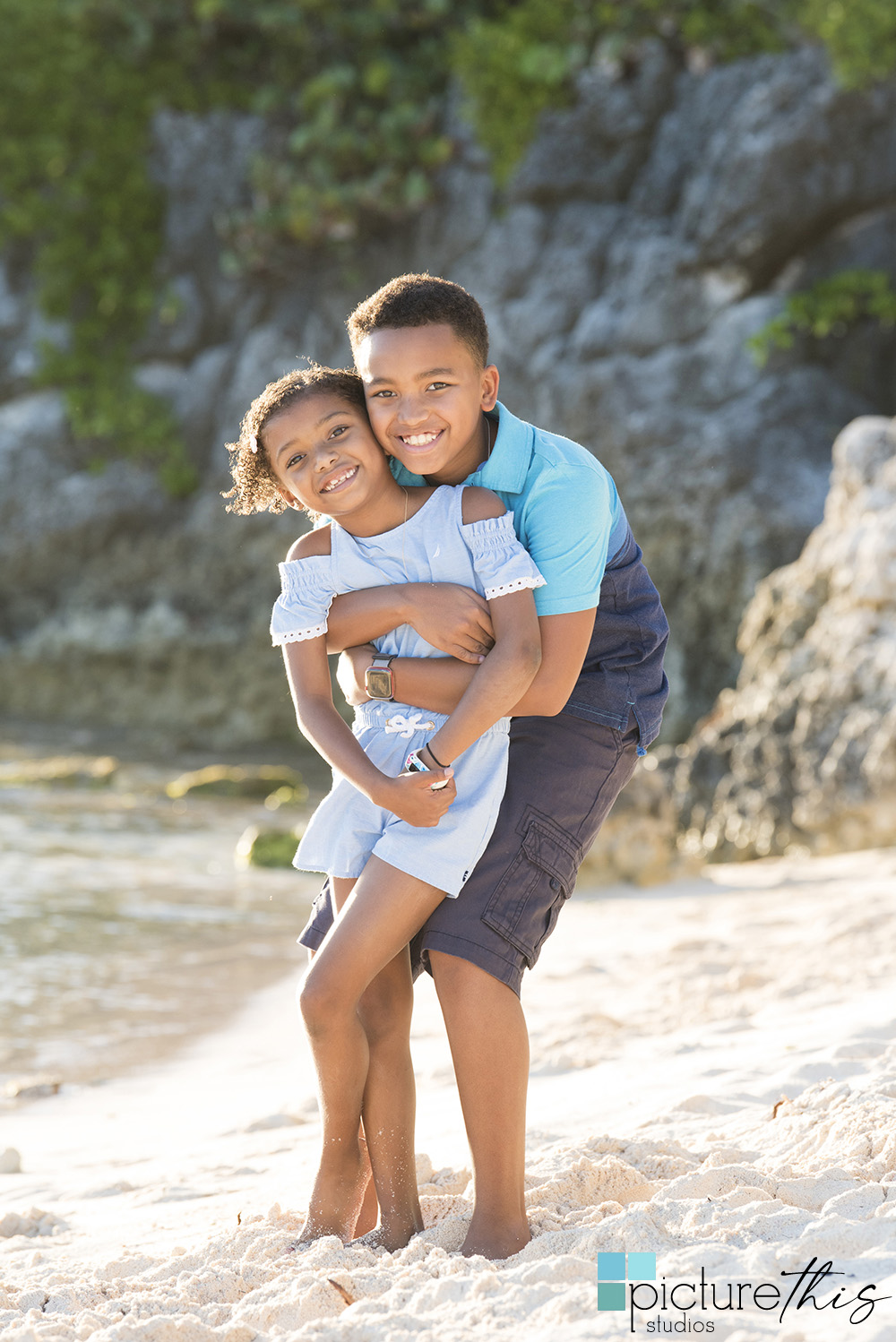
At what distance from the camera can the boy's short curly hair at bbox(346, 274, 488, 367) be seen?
8.09 ft

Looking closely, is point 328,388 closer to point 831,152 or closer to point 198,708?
point 831,152

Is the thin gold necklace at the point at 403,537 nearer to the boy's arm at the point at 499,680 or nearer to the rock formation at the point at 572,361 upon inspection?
the boy's arm at the point at 499,680

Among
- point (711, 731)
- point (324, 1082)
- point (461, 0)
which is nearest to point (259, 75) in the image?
point (461, 0)

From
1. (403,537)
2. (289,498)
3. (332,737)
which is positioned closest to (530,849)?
(332,737)

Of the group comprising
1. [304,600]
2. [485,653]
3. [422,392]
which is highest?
[422,392]

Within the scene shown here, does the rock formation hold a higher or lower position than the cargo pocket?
higher

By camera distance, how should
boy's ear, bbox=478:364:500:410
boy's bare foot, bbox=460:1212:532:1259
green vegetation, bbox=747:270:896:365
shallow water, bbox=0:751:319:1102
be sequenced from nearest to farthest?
boy's bare foot, bbox=460:1212:532:1259 → boy's ear, bbox=478:364:500:410 → shallow water, bbox=0:751:319:1102 → green vegetation, bbox=747:270:896:365

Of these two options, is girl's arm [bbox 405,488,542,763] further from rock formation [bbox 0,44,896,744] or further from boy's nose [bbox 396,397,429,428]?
rock formation [bbox 0,44,896,744]

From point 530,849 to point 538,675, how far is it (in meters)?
0.33

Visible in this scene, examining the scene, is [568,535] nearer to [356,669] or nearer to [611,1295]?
[356,669]

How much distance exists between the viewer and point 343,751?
7.76 ft

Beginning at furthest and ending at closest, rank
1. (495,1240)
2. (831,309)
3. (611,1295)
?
(831,309)
(495,1240)
(611,1295)

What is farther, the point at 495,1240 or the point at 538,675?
the point at 538,675

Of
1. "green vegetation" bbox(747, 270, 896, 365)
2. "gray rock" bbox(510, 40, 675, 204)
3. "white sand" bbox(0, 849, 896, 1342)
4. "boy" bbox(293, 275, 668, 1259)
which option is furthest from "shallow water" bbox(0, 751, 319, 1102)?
"gray rock" bbox(510, 40, 675, 204)
